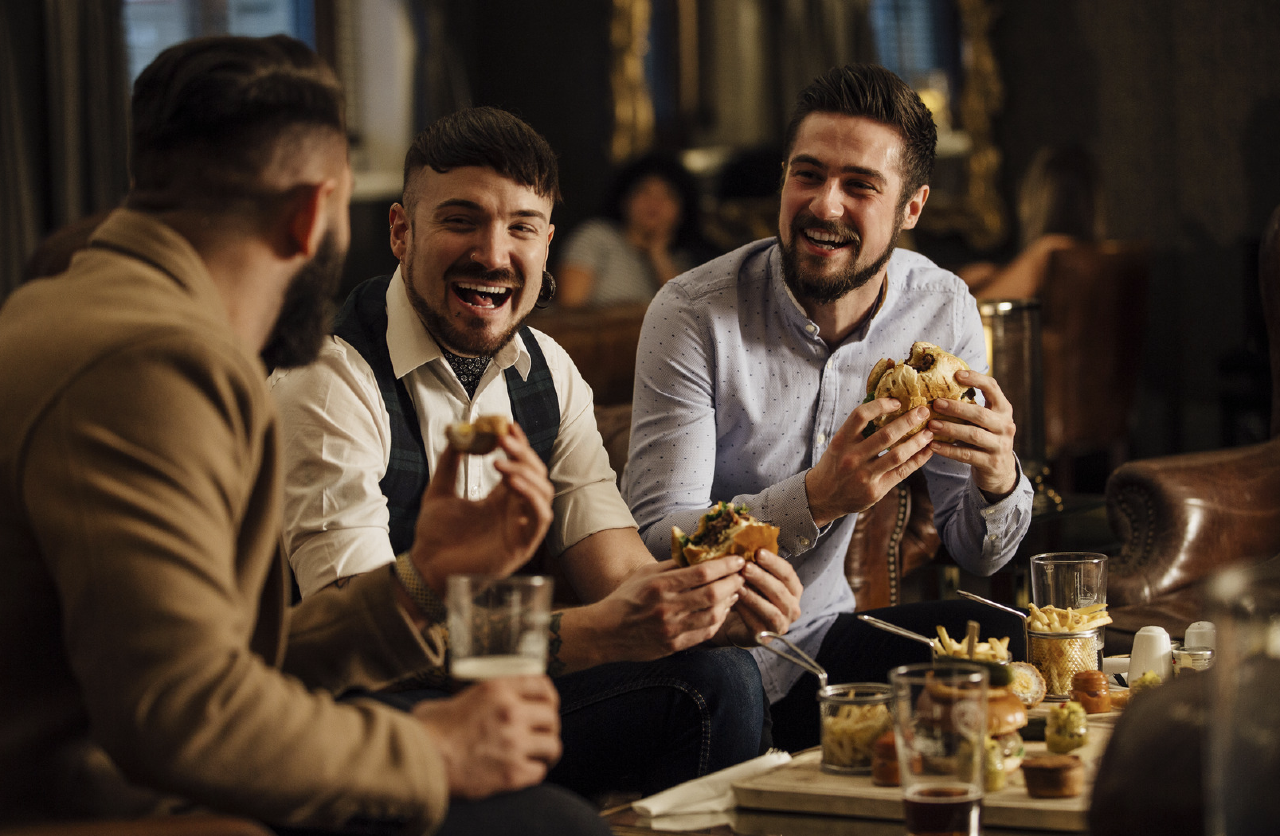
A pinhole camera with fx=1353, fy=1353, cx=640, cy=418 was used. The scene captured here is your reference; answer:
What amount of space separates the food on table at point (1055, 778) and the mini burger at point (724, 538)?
563 millimetres

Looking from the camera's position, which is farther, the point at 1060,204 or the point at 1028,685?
the point at 1060,204

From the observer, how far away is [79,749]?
1.22 metres

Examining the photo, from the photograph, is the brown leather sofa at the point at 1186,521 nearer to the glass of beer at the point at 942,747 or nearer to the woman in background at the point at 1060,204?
the glass of beer at the point at 942,747

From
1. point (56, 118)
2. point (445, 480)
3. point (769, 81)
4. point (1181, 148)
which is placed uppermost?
point (769, 81)

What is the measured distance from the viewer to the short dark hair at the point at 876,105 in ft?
8.48

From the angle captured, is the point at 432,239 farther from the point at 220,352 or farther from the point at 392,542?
the point at 220,352

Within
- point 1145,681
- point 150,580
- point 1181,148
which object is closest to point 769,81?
point 1181,148

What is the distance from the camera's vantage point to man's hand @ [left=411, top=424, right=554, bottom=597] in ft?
4.86

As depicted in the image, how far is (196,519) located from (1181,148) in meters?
6.08

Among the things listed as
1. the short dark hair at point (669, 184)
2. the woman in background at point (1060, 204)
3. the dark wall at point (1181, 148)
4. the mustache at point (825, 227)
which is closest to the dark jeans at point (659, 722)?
the mustache at point (825, 227)

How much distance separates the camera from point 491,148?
2191 millimetres

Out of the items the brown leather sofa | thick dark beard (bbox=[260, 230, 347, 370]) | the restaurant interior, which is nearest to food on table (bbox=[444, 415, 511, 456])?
thick dark beard (bbox=[260, 230, 347, 370])

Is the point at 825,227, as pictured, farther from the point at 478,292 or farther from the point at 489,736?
the point at 489,736

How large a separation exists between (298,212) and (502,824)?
63cm
